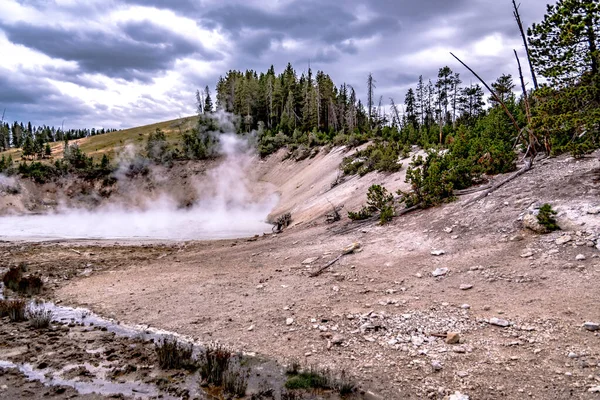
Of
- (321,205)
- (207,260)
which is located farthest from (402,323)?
(321,205)

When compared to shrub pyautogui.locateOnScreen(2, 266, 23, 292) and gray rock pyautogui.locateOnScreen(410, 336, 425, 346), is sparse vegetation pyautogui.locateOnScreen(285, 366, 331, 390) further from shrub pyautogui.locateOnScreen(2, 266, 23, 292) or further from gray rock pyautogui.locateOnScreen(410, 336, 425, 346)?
shrub pyautogui.locateOnScreen(2, 266, 23, 292)

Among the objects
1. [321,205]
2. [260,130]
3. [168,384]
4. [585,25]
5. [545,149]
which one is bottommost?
[168,384]

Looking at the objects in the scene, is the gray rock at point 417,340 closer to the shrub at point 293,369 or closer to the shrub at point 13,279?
the shrub at point 293,369

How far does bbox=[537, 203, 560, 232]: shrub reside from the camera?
1072cm

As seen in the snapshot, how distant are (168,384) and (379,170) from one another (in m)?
21.1

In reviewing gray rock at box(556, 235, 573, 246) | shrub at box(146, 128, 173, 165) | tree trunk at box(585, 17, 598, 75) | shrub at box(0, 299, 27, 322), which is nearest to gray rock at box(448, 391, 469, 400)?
gray rock at box(556, 235, 573, 246)

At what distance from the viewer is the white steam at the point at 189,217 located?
2878 cm

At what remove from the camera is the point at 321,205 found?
24.9 meters

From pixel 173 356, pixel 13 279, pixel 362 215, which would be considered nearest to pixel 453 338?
pixel 173 356

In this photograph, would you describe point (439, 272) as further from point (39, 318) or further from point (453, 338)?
point (39, 318)

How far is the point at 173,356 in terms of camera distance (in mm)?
7809

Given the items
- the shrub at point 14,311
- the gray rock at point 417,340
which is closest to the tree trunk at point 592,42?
the gray rock at point 417,340

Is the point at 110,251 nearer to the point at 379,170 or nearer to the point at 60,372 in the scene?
the point at 60,372

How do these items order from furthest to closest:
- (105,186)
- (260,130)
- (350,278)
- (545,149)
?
1. (260,130)
2. (105,186)
3. (545,149)
4. (350,278)
